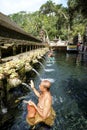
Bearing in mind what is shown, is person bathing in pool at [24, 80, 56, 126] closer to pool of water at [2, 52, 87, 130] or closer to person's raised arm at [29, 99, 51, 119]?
person's raised arm at [29, 99, 51, 119]

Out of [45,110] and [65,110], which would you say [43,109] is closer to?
[45,110]

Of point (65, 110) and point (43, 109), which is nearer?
point (43, 109)

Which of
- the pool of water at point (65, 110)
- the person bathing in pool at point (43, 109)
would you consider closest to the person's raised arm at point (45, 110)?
the person bathing in pool at point (43, 109)

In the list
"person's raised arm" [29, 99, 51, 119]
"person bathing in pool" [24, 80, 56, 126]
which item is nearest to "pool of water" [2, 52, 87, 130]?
"person bathing in pool" [24, 80, 56, 126]

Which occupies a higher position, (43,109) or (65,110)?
(43,109)

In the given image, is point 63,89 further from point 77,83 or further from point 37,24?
point 37,24

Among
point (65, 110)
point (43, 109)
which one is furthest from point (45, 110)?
point (65, 110)

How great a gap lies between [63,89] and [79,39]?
47.0 metres

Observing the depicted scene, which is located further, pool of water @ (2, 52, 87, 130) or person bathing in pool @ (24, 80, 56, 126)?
pool of water @ (2, 52, 87, 130)

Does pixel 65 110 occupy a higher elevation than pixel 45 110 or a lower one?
lower

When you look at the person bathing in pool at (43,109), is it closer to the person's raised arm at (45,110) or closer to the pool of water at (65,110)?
the person's raised arm at (45,110)

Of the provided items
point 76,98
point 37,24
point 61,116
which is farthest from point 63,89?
point 37,24

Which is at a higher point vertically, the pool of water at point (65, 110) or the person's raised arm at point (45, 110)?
the person's raised arm at point (45, 110)

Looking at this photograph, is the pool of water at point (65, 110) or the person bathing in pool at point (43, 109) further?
the pool of water at point (65, 110)
